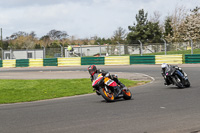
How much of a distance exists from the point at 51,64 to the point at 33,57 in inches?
123

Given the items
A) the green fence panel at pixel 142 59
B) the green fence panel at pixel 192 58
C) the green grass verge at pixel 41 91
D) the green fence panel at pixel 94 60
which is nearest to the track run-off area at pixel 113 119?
the green grass verge at pixel 41 91

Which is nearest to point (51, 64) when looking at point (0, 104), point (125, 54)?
point (125, 54)

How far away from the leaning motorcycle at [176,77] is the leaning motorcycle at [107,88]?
10.6 ft

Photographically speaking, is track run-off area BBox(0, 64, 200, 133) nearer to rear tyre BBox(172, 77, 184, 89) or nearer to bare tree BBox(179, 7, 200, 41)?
rear tyre BBox(172, 77, 184, 89)

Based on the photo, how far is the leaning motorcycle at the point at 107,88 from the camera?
382 inches

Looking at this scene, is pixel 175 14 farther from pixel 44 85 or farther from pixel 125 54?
pixel 44 85

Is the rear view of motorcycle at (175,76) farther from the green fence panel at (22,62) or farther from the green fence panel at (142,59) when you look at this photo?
the green fence panel at (22,62)

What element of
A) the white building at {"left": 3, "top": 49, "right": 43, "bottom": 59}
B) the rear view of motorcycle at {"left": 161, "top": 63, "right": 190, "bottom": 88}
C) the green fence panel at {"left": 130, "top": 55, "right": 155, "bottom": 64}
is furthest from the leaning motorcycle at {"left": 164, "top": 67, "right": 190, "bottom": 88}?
the white building at {"left": 3, "top": 49, "right": 43, "bottom": 59}

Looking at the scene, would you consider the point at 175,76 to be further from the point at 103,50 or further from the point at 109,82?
the point at 103,50

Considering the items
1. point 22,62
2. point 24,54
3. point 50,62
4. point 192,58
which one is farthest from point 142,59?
point 24,54

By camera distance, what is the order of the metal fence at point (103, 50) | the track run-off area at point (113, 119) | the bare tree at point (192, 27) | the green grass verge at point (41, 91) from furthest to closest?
the bare tree at point (192, 27), the metal fence at point (103, 50), the green grass verge at point (41, 91), the track run-off area at point (113, 119)

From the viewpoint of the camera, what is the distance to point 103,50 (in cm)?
3344

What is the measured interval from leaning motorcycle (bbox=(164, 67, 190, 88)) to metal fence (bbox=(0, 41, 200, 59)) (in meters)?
16.7

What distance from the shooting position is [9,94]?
13.8 meters
